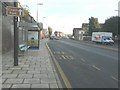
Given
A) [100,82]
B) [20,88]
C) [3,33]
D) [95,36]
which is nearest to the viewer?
[20,88]

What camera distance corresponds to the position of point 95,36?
72188mm

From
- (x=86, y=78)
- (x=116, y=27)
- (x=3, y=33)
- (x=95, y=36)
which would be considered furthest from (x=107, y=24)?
(x=86, y=78)

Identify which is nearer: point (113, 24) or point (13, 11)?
point (13, 11)

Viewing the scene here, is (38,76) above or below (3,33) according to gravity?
below

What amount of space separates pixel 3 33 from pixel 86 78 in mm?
12029

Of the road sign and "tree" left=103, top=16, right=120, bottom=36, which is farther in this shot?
"tree" left=103, top=16, right=120, bottom=36

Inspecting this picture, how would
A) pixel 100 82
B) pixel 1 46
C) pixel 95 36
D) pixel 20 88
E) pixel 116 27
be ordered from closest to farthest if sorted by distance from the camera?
pixel 20 88 → pixel 100 82 → pixel 1 46 → pixel 95 36 → pixel 116 27

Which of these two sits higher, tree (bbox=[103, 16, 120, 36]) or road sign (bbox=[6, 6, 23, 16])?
tree (bbox=[103, 16, 120, 36])

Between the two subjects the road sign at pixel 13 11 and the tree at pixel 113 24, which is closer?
the road sign at pixel 13 11

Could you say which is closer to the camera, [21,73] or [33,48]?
[21,73]

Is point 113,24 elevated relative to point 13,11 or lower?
elevated

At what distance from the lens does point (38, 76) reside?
1202 cm

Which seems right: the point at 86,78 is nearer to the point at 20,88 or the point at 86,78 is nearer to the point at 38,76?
the point at 38,76

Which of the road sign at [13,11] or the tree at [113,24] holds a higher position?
the tree at [113,24]
